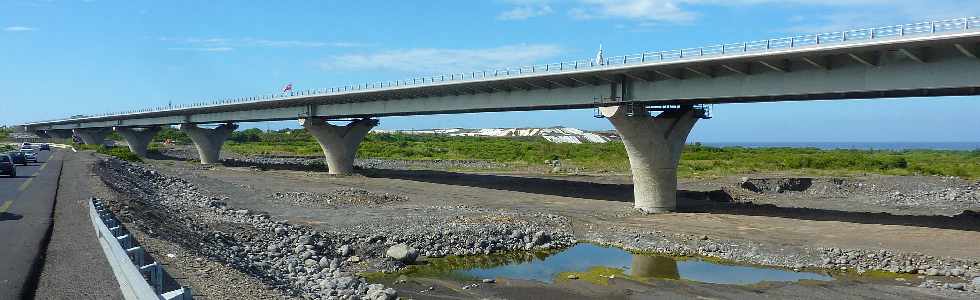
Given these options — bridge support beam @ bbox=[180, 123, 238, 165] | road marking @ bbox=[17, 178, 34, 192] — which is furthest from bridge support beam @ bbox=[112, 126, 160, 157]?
road marking @ bbox=[17, 178, 34, 192]

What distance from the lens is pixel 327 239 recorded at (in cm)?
2472

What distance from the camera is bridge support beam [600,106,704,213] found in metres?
35.5

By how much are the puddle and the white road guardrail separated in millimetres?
8918

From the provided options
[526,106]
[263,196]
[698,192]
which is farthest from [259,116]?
[698,192]

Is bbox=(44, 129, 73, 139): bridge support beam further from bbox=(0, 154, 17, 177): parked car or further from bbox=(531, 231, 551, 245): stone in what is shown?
bbox=(531, 231, 551, 245): stone

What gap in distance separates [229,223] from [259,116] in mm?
52749

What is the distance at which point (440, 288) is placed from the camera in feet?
61.6

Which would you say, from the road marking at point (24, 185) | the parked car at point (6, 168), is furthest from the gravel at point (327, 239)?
the parked car at point (6, 168)

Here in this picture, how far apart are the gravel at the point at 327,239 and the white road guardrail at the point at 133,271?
352cm

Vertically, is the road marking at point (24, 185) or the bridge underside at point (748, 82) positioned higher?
the bridge underside at point (748, 82)

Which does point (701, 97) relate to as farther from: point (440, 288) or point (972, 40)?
point (440, 288)

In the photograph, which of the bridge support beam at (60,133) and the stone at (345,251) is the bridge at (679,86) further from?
the bridge support beam at (60,133)

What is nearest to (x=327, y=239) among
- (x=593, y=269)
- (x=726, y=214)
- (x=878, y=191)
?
(x=593, y=269)

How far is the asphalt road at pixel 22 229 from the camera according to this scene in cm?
1227
